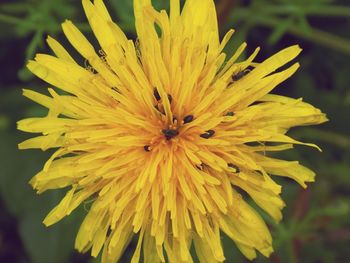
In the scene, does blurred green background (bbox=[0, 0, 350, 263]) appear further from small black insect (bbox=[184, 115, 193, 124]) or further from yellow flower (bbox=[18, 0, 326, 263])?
small black insect (bbox=[184, 115, 193, 124])

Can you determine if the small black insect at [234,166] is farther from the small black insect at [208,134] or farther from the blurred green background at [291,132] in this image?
the blurred green background at [291,132]

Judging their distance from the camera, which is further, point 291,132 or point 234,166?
point 291,132

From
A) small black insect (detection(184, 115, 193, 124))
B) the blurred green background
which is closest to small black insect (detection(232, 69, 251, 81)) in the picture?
small black insect (detection(184, 115, 193, 124))

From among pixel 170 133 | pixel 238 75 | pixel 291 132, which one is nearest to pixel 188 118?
pixel 170 133

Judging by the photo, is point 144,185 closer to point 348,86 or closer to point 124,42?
point 124,42

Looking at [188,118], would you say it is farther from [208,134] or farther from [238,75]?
[238,75]

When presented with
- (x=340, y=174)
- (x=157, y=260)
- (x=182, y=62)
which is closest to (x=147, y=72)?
(x=182, y=62)
